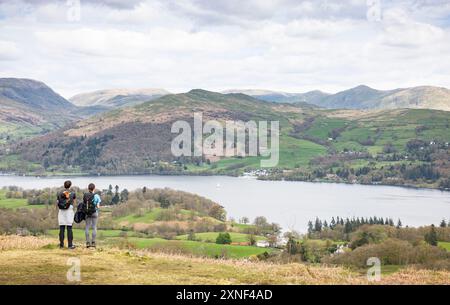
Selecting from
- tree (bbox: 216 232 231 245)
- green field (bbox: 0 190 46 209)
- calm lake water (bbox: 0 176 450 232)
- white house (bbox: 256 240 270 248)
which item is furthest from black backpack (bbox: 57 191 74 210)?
calm lake water (bbox: 0 176 450 232)

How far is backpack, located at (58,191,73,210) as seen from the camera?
890 inches

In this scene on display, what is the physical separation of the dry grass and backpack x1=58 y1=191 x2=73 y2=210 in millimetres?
1921

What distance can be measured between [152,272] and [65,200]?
6460 millimetres

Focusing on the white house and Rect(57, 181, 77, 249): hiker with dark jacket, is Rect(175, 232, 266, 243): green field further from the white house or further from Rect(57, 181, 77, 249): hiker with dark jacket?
Rect(57, 181, 77, 249): hiker with dark jacket

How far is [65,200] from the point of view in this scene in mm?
22656

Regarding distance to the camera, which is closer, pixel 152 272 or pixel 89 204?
pixel 152 272

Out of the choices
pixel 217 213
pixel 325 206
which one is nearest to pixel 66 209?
pixel 217 213

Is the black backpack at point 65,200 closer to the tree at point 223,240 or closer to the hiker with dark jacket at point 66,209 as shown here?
the hiker with dark jacket at point 66,209

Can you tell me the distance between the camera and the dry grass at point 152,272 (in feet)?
54.4

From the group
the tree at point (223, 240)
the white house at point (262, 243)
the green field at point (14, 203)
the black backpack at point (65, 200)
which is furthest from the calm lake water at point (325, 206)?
the black backpack at point (65, 200)

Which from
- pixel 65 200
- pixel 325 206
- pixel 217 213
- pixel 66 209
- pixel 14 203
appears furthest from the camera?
pixel 325 206

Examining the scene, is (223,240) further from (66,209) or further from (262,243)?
(66,209)

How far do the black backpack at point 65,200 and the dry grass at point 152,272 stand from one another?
1922 mm
